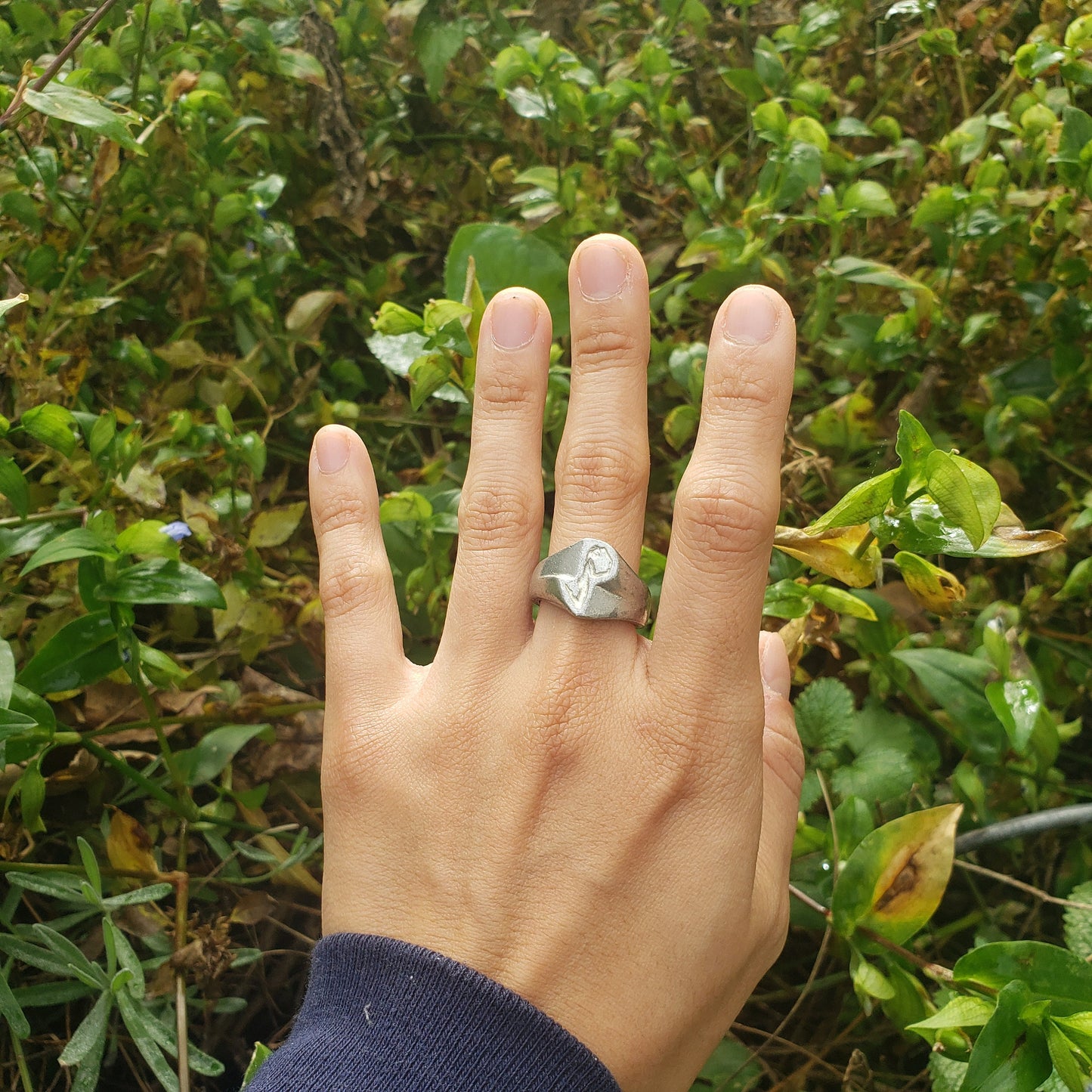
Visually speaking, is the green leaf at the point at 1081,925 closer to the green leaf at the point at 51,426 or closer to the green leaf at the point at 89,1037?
the green leaf at the point at 89,1037

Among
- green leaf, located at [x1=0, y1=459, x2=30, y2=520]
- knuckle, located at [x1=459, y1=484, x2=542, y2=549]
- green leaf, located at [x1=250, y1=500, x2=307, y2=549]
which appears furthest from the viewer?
green leaf, located at [x1=250, y1=500, x2=307, y2=549]

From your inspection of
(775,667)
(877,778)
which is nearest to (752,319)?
(775,667)

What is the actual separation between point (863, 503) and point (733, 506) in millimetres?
116

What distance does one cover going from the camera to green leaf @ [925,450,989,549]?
2.42 feet

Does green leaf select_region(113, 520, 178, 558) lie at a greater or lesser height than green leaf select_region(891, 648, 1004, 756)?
greater

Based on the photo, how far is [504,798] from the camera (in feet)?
2.90

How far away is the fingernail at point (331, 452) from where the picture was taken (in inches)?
40.9

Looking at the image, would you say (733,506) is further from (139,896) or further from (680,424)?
(139,896)

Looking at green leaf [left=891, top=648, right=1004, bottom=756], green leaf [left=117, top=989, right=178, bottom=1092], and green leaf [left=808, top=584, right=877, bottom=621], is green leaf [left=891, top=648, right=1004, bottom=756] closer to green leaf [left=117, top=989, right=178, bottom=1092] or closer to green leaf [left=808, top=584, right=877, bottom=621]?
green leaf [left=808, top=584, right=877, bottom=621]

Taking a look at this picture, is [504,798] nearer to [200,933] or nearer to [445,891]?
[445,891]

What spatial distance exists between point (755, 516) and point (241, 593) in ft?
2.68

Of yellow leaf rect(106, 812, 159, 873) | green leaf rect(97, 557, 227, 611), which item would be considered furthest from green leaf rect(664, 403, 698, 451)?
yellow leaf rect(106, 812, 159, 873)

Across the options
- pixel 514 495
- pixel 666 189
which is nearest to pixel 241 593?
pixel 514 495

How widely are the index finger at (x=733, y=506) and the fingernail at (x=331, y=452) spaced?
403 millimetres
